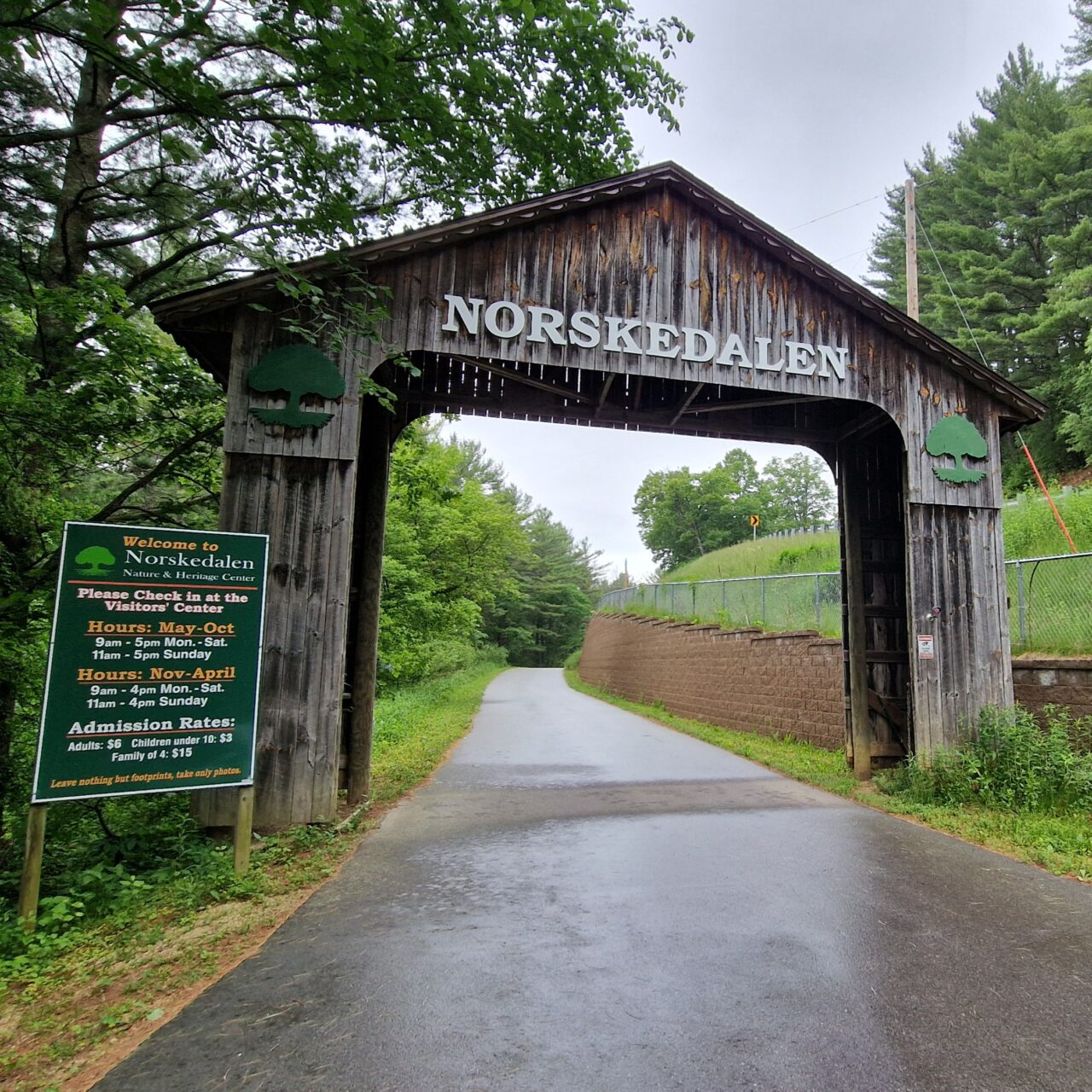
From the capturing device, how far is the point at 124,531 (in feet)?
15.5

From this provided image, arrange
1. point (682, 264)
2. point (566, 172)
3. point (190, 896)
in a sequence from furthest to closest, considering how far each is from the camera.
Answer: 1. point (566, 172)
2. point (682, 264)
3. point (190, 896)

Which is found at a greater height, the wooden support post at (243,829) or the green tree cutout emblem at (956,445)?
the green tree cutout emblem at (956,445)

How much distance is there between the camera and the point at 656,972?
3.48 metres

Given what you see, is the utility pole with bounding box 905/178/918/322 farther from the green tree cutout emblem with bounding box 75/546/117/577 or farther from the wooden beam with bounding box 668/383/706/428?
the green tree cutout emblem with bounding box 75/546/117/577

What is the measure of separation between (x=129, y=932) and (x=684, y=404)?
7518mm

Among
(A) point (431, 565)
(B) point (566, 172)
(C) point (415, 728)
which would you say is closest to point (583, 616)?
(A) point (431, 565)

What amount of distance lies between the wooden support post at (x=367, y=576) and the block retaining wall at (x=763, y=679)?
6.69 m

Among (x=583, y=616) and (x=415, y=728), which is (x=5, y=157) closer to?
(x=415, y=728)

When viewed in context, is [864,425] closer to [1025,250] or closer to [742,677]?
[742,677]

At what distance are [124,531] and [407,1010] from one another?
3.59 metres

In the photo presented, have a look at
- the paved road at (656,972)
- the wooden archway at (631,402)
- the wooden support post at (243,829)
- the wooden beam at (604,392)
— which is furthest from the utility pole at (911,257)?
the wooden support post at (243,829)

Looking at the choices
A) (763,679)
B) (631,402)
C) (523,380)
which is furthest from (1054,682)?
(523,380)

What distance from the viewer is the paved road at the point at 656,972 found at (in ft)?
8.74

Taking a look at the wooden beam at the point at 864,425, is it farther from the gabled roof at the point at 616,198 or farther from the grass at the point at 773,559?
the grass at the point at 773,559
